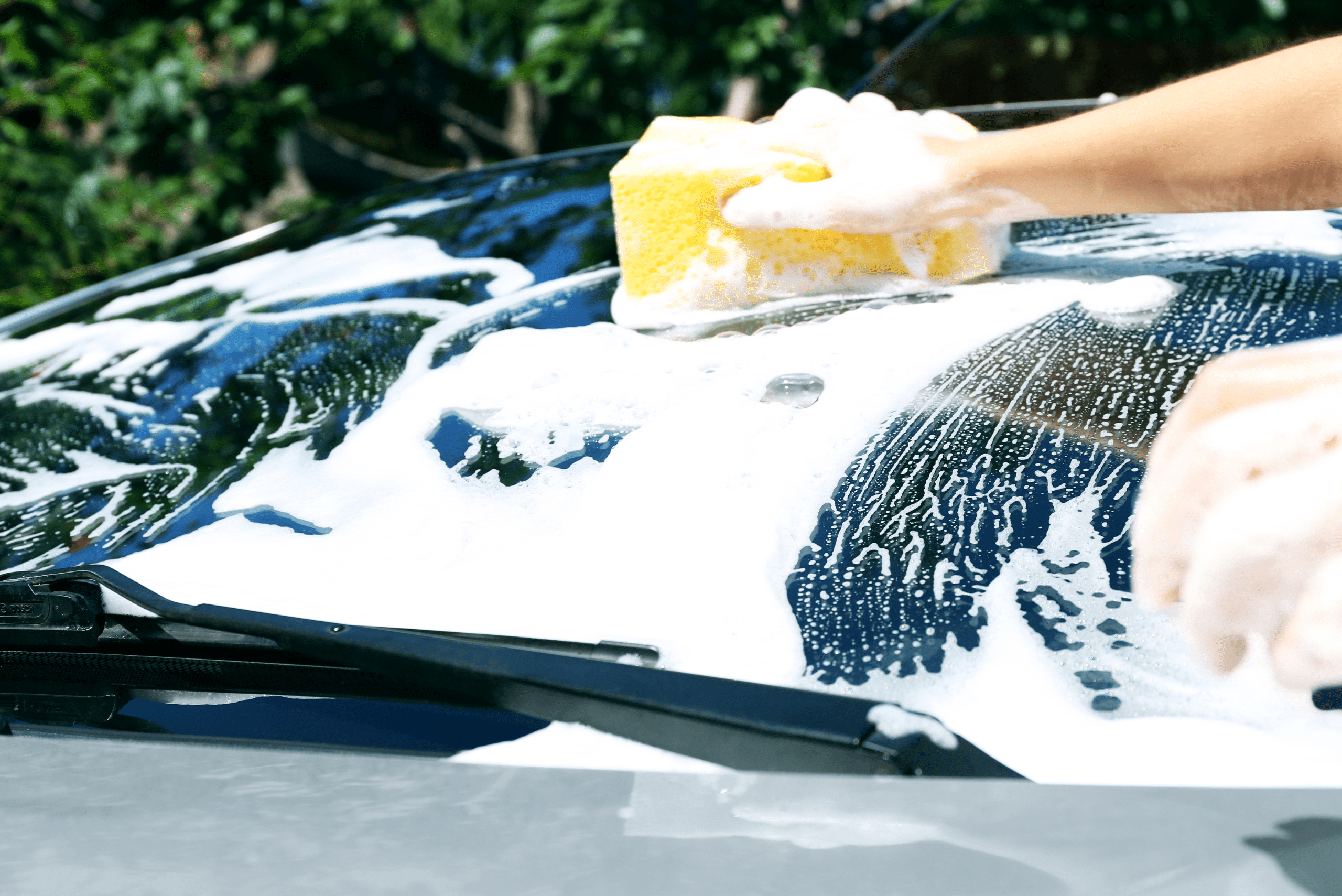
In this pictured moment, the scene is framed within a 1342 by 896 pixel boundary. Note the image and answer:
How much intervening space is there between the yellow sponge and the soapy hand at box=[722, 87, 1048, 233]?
0.05ft

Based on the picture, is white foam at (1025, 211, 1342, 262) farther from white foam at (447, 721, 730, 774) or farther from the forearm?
white foam at (447, 721, 730, 774)

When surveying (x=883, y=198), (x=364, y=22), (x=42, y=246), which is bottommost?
(x=42, y=246)

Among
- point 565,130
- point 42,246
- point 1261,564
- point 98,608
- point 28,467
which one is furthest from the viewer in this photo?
point 565,130

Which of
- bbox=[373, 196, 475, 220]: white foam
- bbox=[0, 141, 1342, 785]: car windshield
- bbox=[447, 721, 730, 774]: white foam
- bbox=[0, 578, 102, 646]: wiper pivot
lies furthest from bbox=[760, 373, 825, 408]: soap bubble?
bbox=[373, 196, 475, 220]: white foam

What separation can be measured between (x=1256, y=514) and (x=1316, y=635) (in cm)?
6

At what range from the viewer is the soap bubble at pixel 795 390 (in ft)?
3.01

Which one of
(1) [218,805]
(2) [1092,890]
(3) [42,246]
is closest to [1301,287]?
(2) [1092,890]

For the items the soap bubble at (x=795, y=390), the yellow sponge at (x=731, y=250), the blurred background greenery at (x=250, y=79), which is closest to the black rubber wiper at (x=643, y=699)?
the soap bubble at (x=795, y=390)

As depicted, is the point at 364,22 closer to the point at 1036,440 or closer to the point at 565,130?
the point at 565,130

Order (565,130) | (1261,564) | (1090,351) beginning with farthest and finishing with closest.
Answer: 1. (565,130)
2. (1090,351)
3. (1261,564)

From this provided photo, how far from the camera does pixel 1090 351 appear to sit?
0.95m

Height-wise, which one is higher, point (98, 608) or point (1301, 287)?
point (1301, 287)

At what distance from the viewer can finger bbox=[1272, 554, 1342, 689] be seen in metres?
0.48

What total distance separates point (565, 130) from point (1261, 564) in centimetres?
467
